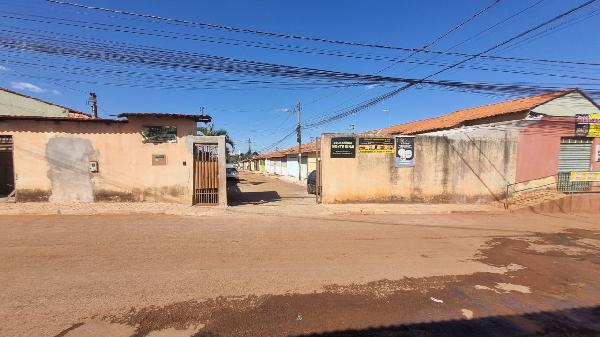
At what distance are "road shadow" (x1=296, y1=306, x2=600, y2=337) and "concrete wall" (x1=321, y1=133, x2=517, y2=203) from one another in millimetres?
9731

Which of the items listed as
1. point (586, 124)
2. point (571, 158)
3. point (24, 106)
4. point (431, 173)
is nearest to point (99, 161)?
point (24, 106)

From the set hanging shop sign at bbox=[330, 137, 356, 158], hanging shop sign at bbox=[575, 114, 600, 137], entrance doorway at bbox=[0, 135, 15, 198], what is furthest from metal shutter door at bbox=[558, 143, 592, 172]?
entrance doorway at bbox=[0, 135, 15, 198]

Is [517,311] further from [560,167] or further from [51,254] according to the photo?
[560,167]

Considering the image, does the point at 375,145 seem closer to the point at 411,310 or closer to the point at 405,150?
the point at 405,150

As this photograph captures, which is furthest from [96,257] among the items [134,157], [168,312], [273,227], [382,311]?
[134,157]

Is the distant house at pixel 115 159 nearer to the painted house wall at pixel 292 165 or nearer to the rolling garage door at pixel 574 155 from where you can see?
the rolling garage door at pixel 574 155

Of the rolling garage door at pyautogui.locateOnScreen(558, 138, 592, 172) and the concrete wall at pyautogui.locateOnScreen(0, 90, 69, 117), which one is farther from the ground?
the concrete wall at pyautogui.locateOnScreen(0, 90, 69, 117)

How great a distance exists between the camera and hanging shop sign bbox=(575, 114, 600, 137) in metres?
15.4

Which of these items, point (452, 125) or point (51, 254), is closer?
point (51, 254)

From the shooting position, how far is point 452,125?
20234mm

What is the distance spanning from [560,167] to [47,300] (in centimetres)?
2014

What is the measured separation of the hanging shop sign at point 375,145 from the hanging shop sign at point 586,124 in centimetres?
985

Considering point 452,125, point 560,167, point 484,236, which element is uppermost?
point 452,125

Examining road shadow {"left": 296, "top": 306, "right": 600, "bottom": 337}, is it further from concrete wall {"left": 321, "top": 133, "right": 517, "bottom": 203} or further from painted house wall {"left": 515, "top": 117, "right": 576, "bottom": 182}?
painted house wall {"left": 515, "top": 117, "right": 576, "bottom": 182}
